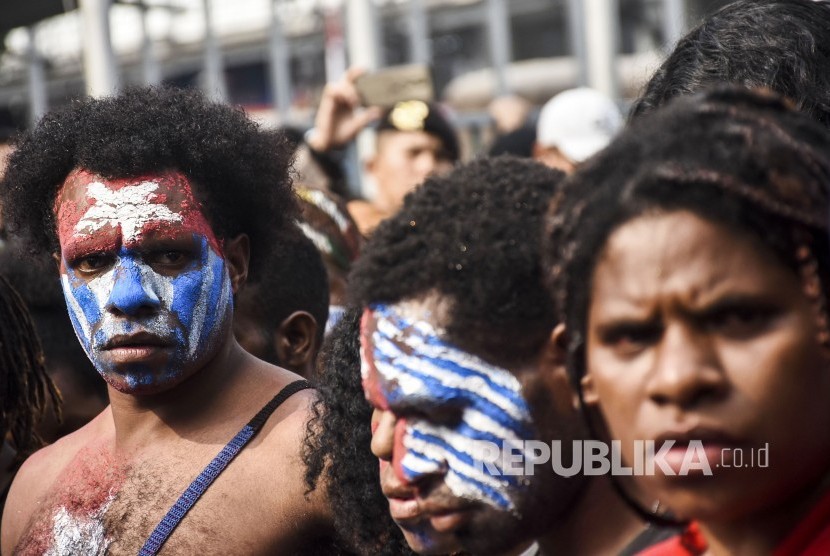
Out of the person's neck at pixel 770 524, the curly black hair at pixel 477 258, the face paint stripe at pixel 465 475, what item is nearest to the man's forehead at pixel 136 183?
the curly black hair at pixel 477 258

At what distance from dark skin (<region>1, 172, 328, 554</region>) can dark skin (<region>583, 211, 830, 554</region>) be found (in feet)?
4.49

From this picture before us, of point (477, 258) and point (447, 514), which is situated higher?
point (477, 258)

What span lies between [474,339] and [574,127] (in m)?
3.70

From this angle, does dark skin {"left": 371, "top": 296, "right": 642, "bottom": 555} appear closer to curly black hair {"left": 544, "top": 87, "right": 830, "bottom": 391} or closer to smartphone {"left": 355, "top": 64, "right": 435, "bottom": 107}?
curly black hair {"left": 544, "top": 87, "right": 830, "bottom": 391}

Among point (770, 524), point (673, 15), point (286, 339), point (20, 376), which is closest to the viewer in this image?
point (770, 524)

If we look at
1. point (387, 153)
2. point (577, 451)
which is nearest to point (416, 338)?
point (577, 451)

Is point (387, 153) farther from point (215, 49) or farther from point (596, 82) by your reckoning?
point (215, 49)

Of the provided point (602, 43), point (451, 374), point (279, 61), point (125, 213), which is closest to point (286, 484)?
point (125, 213)

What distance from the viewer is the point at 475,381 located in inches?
81.0

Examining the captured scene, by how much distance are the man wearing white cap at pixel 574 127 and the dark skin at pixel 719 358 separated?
3.91 meters

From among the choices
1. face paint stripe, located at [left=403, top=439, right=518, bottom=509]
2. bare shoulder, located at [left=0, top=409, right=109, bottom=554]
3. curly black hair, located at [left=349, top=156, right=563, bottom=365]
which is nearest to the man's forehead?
bare shoulder, located at [left=0, top=409, right=109, bottom=554]

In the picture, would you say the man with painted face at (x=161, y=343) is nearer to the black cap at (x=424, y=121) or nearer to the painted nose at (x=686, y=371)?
the painted nose at (x=686, y=371)

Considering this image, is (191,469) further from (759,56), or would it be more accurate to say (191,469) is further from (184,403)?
(759,56)

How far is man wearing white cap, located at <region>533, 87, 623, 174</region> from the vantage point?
561 centimetres
